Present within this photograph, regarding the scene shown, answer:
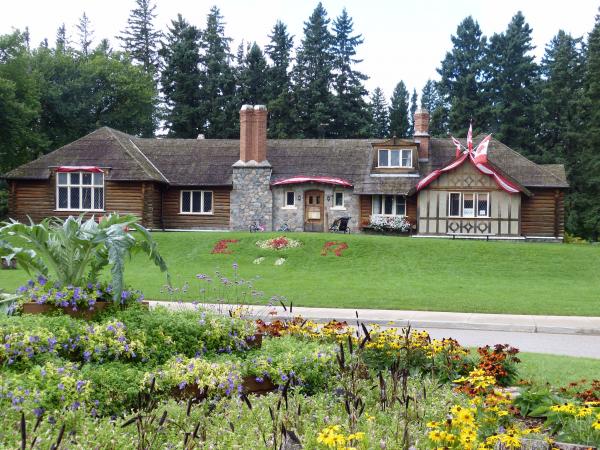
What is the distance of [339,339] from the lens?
8.98 m

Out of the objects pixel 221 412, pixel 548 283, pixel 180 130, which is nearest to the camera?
pixel 221 412

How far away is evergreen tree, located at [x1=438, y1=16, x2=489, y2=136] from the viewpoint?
6194cm

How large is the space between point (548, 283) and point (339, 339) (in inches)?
663

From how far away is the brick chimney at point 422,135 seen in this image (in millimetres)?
39656

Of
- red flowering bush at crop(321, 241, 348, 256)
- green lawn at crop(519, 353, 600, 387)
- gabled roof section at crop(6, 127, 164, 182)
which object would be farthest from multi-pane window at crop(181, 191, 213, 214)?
green lawn at crop(519, 353, 600, 387)

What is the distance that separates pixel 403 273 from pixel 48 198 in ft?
70.3

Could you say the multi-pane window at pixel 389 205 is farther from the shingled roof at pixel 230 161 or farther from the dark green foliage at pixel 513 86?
the dark green foliage at pixel 513 86

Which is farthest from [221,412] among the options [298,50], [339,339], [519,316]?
[298,50]

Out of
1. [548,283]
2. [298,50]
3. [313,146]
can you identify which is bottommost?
[548,283]

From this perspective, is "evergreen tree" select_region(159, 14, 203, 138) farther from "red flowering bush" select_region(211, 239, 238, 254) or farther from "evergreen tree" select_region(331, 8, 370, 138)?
"red flowering bush" select_region(211, 239, 238, 254)

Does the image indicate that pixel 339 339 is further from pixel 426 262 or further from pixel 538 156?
pixel 538 156

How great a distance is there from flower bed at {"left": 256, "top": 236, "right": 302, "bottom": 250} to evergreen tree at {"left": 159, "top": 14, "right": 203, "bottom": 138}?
36.9 meters

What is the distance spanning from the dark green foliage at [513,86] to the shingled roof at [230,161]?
20651 millimetres

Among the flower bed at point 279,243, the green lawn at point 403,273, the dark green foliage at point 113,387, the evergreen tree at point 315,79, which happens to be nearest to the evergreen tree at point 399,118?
the evergreen tree at point 315,79
